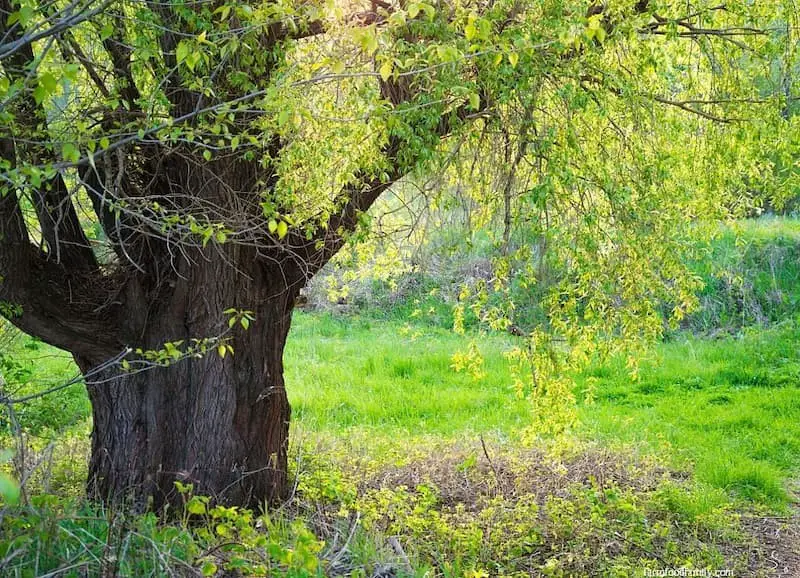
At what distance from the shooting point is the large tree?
13.9 feet

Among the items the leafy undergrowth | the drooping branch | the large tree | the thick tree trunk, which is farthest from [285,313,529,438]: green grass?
the drooping branch

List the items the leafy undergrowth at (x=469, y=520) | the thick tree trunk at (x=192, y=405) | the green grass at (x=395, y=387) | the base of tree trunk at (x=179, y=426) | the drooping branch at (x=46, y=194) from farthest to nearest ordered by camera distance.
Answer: the green grass at (x=395, y=387) → the base of tree trunk at (x=179, y=426) → the thick tree trunk at (x=192, y=405) → the drooping branch at (x=46, y=194) → the leafy undergrowth at (x=469, y=520)

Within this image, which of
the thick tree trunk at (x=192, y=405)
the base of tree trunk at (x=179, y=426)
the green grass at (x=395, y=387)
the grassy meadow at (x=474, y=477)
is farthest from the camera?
the green grass at (x=395, y=387)

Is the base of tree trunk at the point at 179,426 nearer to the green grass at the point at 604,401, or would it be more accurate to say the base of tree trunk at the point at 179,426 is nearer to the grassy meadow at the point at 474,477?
the grassy meadow at the point at 474,477

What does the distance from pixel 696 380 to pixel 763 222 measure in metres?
6.83

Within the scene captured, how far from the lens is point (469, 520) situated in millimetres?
6023

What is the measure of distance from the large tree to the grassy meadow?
2.16ft

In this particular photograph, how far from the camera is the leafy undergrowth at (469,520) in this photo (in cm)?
397

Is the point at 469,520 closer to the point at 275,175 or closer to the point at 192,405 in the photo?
the point at 192,405

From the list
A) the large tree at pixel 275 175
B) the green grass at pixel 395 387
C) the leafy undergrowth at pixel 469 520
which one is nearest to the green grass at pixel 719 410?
the leafy undergrowth at pixel 469 520

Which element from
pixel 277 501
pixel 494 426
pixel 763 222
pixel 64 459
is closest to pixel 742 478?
pixel 494 426

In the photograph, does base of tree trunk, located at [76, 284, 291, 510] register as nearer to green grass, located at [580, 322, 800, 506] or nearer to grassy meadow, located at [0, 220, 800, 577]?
grassy meadow, located at [0, 220, 800, 577]

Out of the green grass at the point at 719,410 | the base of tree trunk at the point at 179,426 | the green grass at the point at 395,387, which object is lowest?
the green grass at the point at 719,410

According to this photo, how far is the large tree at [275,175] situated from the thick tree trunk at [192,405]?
0.01m
